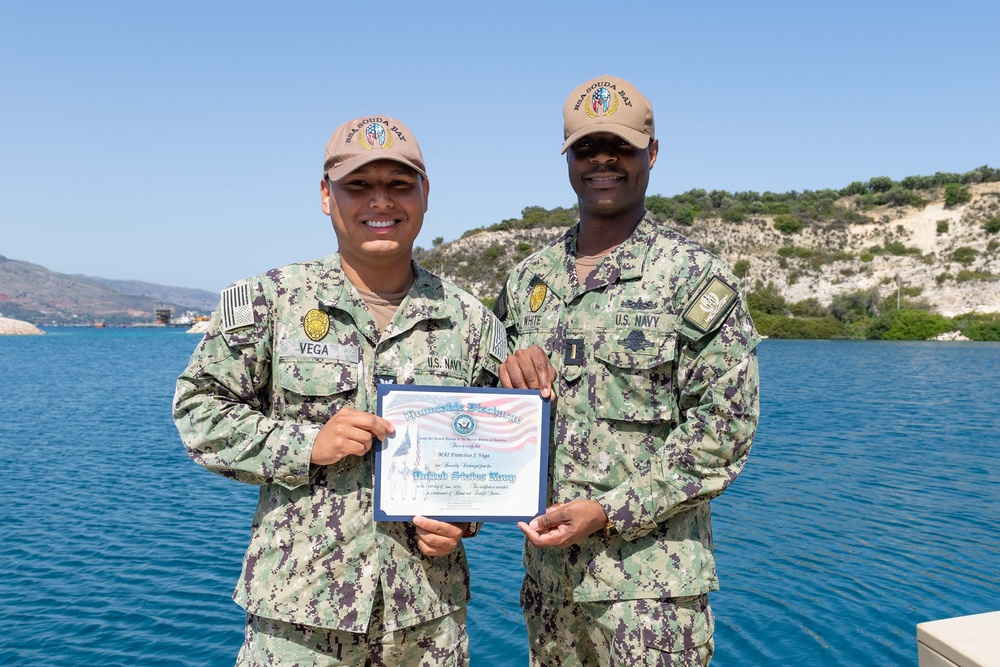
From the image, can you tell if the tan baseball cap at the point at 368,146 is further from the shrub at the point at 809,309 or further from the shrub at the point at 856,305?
the shrub at the point at 809,309

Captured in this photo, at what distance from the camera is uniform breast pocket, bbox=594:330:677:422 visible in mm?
2906

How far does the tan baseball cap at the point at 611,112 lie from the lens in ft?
9.52

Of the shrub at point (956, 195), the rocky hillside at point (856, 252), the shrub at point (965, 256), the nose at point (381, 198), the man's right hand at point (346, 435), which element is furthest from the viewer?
the shrub at point (956, 195)

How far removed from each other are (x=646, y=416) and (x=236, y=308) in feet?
5.22

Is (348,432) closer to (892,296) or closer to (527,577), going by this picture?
(527,577)

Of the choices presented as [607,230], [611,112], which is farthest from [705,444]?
[611,112]

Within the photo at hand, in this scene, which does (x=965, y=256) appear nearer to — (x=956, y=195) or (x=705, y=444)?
(x=956, y=195)

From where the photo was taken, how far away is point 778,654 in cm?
745

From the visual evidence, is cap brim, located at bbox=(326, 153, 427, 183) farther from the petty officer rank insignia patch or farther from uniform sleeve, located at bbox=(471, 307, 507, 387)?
the petty officer rank insignia patch

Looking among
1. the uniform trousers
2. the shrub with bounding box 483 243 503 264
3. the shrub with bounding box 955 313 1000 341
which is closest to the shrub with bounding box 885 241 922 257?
the shrub with bounding box 955 313 1000 341

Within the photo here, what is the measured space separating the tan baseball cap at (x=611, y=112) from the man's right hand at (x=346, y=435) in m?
1.39

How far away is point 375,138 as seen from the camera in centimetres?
253

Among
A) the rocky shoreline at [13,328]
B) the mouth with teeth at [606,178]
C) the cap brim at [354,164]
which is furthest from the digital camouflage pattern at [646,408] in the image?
the rocky shoreline at [13,328]

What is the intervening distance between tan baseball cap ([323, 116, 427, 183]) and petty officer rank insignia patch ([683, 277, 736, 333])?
1133mm
